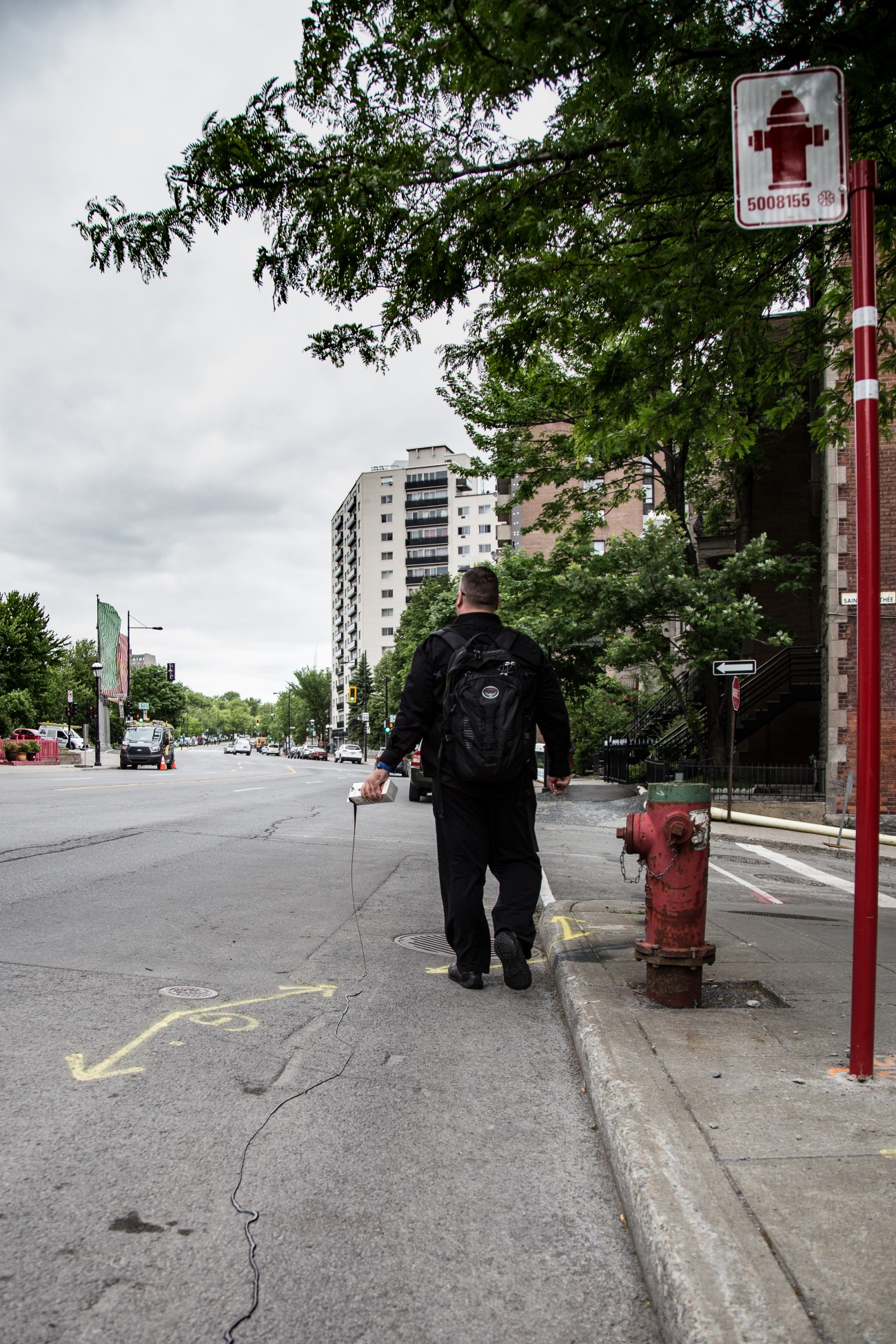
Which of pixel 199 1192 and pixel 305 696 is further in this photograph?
pixel 305 696

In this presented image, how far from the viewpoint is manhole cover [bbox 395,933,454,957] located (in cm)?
564

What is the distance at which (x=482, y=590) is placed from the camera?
16.3 ft

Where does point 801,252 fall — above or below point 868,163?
above

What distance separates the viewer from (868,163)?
334 centimetres

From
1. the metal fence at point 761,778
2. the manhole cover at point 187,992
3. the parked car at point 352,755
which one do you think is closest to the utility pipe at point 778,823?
the metal fence at point 761,778

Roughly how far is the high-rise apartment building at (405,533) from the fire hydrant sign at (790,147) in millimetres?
110776

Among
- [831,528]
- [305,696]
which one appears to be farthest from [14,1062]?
[305,696]

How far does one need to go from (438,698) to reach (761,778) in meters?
17.8

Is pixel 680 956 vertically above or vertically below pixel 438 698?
below

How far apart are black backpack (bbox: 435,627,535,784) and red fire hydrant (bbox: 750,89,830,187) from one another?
232 cm

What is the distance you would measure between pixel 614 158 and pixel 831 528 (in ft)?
43.0

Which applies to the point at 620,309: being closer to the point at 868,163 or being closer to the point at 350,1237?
the point at 868,163

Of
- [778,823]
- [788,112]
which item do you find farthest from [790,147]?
[778,823]

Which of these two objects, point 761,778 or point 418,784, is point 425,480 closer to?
point 418,784
